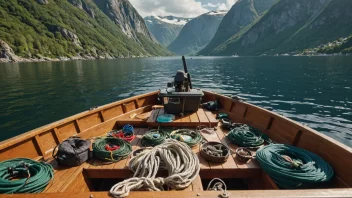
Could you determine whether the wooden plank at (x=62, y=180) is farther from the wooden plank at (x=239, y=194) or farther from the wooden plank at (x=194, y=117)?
the wooden plank at (x=194, y=117)

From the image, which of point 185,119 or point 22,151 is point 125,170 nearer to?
point 22,151

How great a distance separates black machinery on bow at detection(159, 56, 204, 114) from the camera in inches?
313

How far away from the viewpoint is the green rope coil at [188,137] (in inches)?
233

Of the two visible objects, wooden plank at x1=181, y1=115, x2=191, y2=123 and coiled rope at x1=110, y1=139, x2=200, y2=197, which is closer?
coiled rope at x1=110, y1=139, x2=200, y2=197

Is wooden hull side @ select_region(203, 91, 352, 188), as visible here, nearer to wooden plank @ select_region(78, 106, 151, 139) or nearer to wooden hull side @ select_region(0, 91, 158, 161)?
wooden hull side @ select_region(0, 91, 158, 161)

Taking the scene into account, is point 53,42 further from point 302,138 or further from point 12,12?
point 302,138

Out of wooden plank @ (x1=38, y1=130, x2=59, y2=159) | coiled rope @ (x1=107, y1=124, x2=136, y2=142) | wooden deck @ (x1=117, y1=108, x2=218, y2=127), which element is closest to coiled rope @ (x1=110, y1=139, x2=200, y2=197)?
Answer: coiled rope @ (x1=107, y1=124, x2=136, y2=142)

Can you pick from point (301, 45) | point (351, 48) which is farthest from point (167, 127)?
point (301, 45)

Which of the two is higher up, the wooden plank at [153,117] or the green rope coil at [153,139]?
the wooden plank at [153,117]

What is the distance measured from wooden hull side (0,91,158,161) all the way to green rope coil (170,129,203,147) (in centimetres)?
278

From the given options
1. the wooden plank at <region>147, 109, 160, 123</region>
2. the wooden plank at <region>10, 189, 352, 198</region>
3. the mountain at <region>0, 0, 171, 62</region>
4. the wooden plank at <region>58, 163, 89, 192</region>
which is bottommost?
the wooden plank at <region>58, 163, 89, 192</region>

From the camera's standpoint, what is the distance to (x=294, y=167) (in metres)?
4.42

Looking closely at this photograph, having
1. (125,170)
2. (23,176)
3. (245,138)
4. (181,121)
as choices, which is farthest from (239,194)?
(181,121)

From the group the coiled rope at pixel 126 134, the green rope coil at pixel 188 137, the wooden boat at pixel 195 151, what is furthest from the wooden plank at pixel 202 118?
the coiled rope at pixel 126 134
